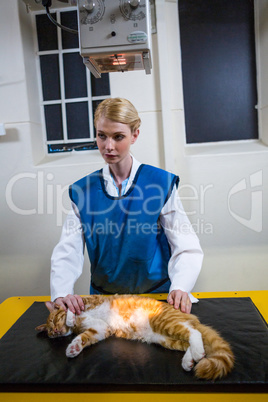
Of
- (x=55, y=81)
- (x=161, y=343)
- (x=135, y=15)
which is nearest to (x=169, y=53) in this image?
(x=55, y=81)

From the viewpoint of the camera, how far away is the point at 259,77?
2797 millimetres

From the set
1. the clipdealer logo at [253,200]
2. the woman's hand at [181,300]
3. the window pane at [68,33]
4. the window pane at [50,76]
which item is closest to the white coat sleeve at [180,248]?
the woman's hand at [181,300]

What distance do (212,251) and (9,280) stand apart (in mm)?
1817

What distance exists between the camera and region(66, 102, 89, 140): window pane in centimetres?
303

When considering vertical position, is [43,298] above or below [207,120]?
below

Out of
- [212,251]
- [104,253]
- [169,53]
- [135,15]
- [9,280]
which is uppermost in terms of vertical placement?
[169,53]

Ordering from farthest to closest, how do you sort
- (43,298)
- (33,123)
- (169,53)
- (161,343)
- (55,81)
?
(55,81) → (33,123) → (169,53) → (43,298) → (161,343)

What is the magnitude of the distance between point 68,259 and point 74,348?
24.6 inches

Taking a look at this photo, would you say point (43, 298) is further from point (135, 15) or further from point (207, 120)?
point (207, 120)

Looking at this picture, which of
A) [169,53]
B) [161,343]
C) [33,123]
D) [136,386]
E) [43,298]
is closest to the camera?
[136,386]

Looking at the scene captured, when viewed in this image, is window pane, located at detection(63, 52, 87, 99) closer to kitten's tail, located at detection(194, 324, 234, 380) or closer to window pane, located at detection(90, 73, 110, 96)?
window pane, located at detection(90, 73, 110, 96)

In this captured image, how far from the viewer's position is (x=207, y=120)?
2895mm

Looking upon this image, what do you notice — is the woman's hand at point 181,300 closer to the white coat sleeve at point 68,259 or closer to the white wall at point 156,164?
the white coat sleeve at point 68,259

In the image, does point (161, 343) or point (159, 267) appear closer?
point (161, 343)
